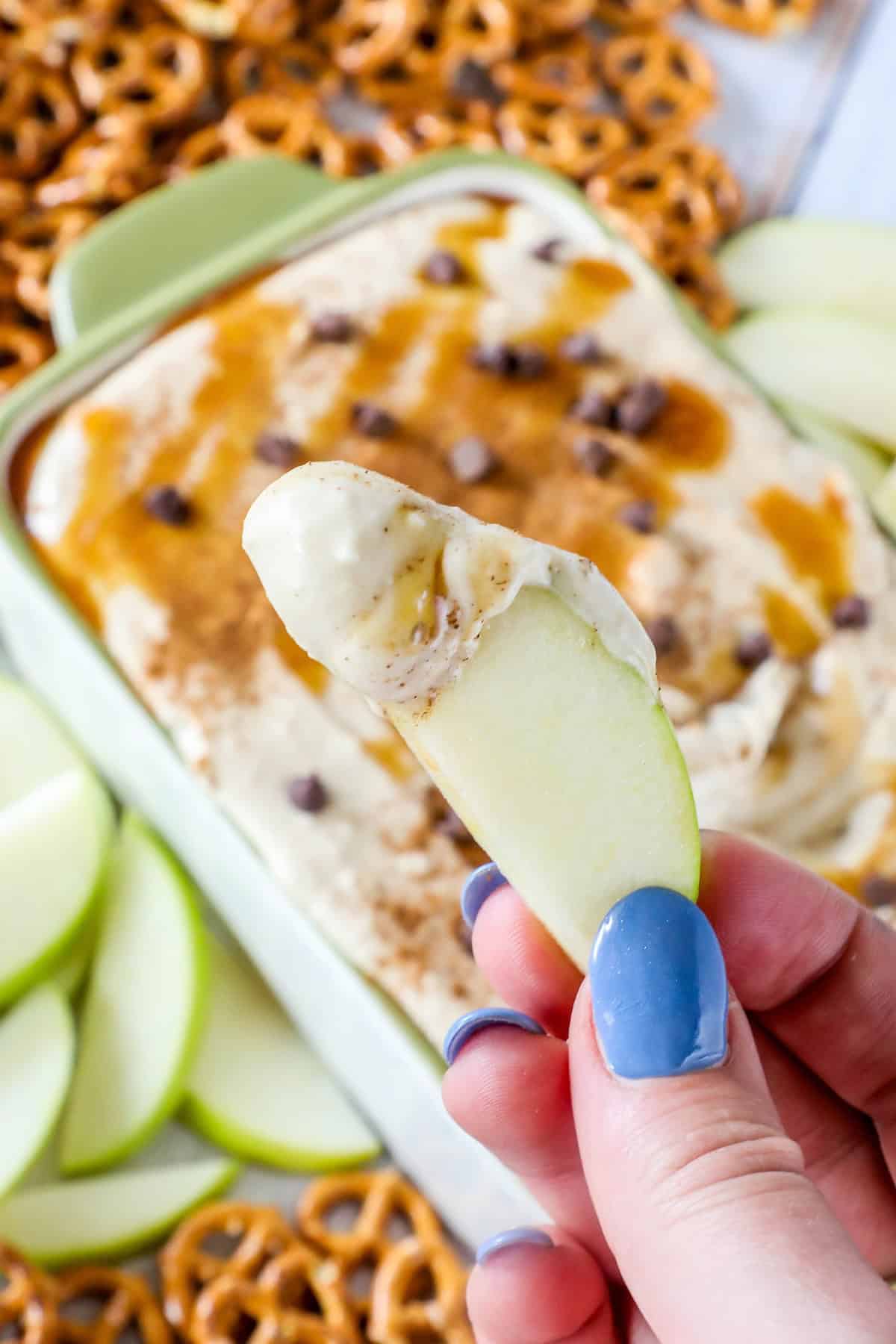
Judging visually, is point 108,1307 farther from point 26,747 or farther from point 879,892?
point 879,892

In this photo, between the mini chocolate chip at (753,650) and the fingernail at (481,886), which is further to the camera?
the mini chocolate chip at (753,650)

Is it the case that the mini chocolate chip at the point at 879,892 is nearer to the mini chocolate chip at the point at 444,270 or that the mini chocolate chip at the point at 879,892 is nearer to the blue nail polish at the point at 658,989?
the blue nail polish at the point at 658,989

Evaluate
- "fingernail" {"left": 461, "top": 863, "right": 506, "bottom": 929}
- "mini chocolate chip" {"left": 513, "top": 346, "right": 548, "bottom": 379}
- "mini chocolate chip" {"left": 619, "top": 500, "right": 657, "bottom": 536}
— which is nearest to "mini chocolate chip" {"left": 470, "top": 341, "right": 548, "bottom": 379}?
"mini chocolate chip" {"left": 513, "top": 346, "right": 548, "bottom": 379}

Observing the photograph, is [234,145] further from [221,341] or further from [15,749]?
[15,749]

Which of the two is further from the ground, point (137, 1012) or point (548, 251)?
point (548, 251)

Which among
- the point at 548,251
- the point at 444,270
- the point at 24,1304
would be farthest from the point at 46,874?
the point at 548,251

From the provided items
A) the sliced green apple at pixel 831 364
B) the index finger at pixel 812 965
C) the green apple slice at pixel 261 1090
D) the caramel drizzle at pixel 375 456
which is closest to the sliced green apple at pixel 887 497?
the sliced green apple at pixel 831 364
